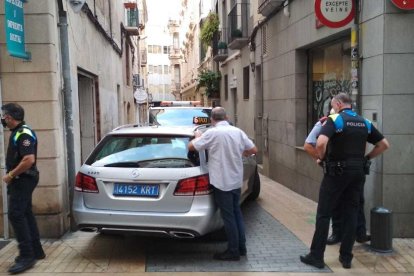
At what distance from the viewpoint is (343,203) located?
5043mm

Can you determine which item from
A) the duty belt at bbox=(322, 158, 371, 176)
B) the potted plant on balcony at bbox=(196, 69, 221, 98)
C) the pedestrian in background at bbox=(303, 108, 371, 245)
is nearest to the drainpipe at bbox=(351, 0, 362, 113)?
the pedestrian in background at bbox=(303, 108, 371, 245)

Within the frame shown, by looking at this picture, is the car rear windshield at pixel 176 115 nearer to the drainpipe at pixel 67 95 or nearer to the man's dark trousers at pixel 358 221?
the drainpipe at pixel 67 95

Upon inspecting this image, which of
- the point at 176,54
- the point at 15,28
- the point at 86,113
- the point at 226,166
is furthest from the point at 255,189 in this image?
the point at 176,54

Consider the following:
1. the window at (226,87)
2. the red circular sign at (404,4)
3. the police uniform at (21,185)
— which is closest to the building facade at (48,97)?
the police uniform at (21,185)

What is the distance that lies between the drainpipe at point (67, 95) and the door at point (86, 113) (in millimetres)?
2900

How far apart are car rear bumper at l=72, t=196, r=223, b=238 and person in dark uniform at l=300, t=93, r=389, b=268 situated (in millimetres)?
1190

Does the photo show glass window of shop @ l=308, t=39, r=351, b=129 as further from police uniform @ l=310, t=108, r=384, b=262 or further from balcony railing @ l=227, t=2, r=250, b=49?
balcony railing @ l=227, t=2, r=250, b=49

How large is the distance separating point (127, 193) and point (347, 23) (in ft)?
12.2

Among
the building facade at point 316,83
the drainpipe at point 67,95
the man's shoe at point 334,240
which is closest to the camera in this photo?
the building facade at point 316,83

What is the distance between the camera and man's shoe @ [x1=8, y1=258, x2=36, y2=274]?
4934mm

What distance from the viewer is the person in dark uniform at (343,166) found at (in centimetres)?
477

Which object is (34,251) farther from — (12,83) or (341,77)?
(341,77)

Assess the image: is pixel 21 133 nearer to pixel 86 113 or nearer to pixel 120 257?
pixel 120 257

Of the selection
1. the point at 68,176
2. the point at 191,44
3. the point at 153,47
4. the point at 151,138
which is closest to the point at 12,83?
the point at 68,176
